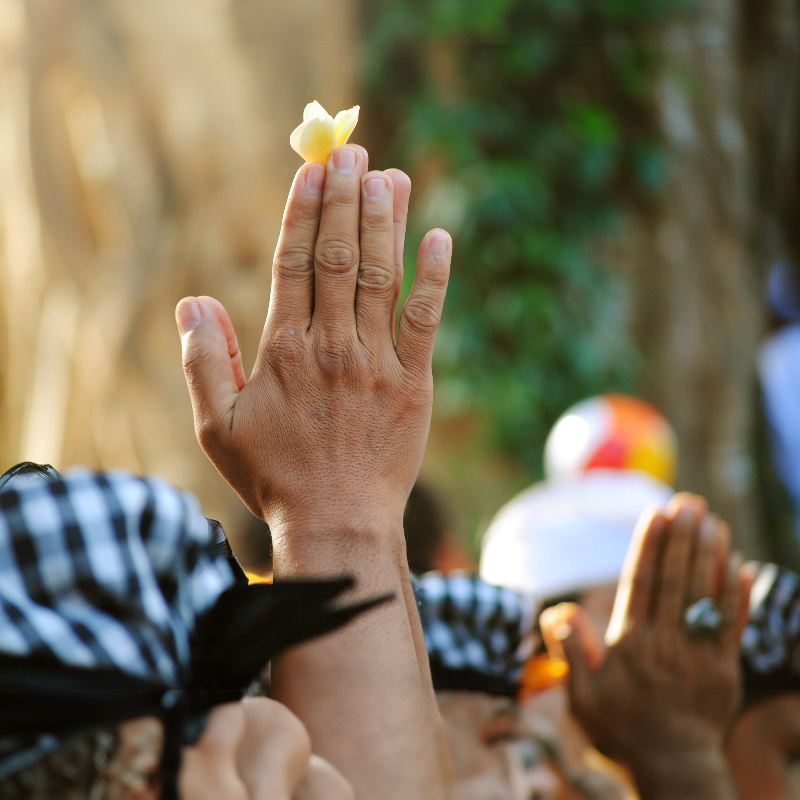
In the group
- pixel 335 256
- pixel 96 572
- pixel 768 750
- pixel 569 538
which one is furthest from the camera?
pixel 569 538

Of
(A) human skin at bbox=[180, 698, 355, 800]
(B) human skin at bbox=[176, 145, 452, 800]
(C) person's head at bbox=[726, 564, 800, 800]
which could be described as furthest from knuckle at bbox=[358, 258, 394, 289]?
(C) person's head at bbox=[726, 564, 800, 800]

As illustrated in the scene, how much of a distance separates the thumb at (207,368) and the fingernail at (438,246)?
0.16m

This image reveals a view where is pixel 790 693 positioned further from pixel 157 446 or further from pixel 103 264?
pixel 103 264

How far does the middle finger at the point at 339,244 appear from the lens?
0.57 meters

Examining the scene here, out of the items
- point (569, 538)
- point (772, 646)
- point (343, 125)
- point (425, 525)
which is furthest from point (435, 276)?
point (425, 525)

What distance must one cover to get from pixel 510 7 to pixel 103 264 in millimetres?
1484

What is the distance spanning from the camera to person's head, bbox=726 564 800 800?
93cm

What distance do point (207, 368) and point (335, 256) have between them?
12cm

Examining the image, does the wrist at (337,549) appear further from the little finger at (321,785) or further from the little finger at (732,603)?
the little finger at (732,603)

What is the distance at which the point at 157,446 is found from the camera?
265 centimetres

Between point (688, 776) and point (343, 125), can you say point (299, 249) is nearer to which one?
point (343, 125)

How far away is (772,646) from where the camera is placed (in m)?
0.95

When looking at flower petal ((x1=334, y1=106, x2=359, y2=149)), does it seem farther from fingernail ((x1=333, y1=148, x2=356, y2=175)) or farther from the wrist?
the wrist

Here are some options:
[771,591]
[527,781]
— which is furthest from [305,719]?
[771,591]
